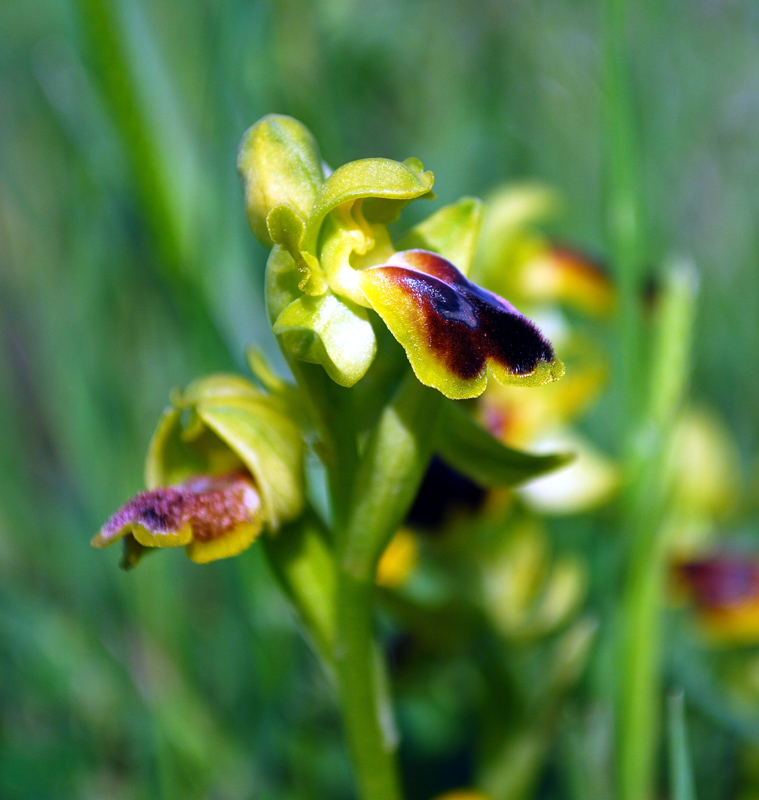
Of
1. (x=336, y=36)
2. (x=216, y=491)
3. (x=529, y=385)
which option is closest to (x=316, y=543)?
(x=216, y=491)

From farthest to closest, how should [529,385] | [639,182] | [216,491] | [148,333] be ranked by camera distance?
[148,333] → [639,182] → [216,491] → [529,385]

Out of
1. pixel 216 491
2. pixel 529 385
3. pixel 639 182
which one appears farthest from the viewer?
pixel 639 182

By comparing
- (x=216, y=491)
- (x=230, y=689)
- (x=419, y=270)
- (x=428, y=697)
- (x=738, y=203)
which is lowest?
(x=428, y=697)

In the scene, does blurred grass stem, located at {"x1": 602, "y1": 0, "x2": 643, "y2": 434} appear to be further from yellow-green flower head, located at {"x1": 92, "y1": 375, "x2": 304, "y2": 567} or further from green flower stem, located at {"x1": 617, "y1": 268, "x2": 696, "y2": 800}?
yellow-green flower head, located at {"x1": 92, "y1": 375, "x2": 304, "y2": 567}

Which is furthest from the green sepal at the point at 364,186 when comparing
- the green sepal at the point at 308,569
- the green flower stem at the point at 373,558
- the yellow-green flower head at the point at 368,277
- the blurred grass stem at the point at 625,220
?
the blurred grass stem at the point at 625,220

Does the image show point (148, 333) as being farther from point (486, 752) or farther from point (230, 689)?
point (486, 752)

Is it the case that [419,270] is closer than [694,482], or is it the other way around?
[419,270]
